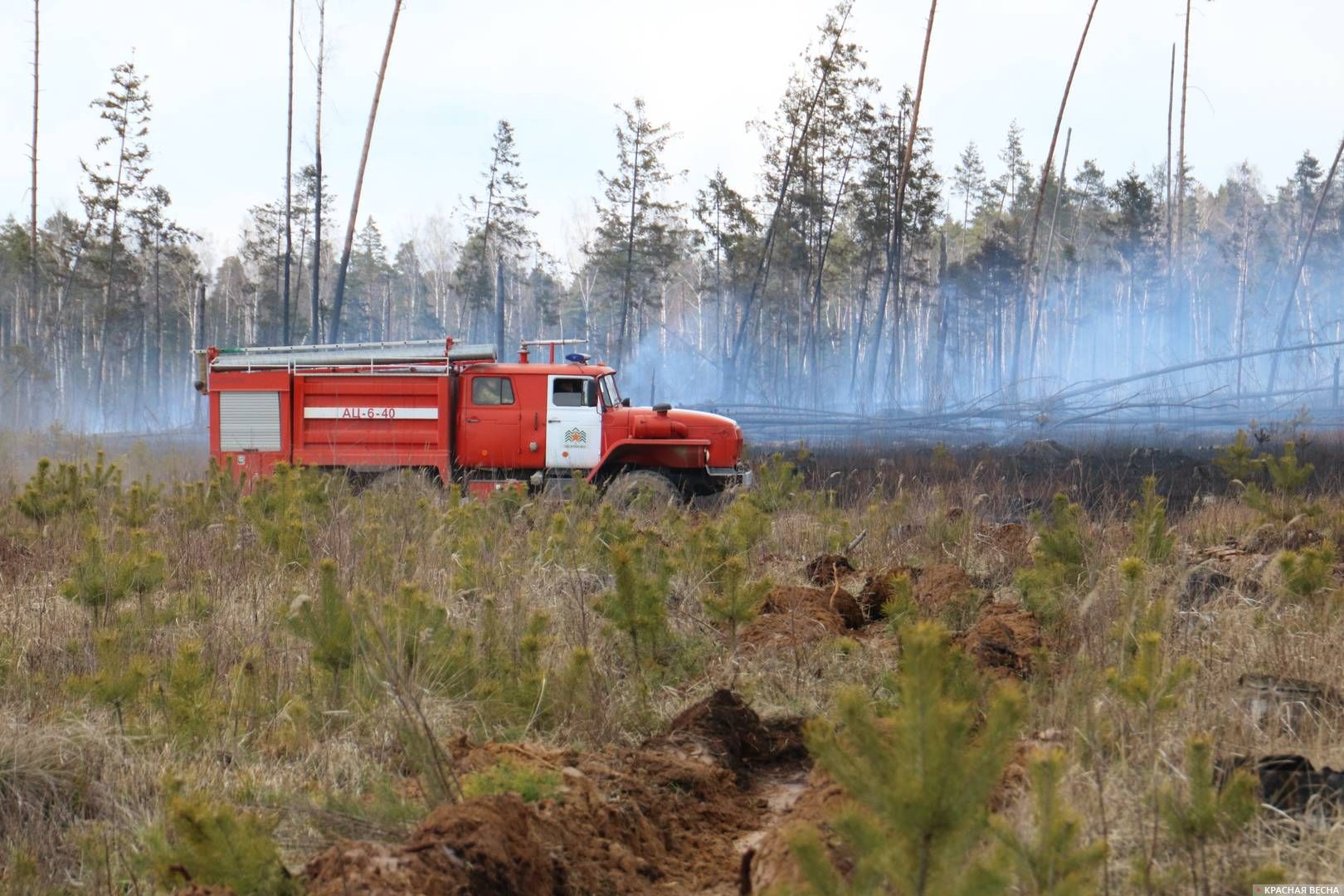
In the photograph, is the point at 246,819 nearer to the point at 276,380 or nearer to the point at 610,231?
the point at 276,380

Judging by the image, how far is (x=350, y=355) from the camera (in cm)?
1458

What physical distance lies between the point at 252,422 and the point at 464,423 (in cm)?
276

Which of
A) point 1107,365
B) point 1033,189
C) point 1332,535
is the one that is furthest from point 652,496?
point 1107,365

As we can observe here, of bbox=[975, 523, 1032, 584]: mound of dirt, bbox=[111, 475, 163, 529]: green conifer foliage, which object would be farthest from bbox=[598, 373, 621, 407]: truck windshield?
bbox=[111, 475, 163, 529]: green conifer foliage

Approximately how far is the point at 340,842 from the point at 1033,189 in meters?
59.0

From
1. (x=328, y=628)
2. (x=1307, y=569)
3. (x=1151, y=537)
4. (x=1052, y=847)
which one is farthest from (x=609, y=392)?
(x=1052, y=847)

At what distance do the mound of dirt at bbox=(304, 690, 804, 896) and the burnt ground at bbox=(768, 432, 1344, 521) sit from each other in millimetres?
6913

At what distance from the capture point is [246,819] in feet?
9.61

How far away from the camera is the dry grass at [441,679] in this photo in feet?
12.0

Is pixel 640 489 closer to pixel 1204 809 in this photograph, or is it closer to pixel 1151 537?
pixel 1151 537

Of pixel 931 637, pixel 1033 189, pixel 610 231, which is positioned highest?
pixel 1033 189

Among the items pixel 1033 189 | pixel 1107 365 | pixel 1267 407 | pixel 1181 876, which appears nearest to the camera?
pixel 1181 876

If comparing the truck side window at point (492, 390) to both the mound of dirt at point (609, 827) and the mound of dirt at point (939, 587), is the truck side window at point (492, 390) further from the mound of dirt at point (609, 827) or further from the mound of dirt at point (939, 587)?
the mound of dirt at point (609, 827)

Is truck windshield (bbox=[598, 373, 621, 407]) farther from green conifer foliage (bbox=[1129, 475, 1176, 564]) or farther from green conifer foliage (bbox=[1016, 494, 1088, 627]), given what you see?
green conifer foliage (bbox=[1129, 475, 1176, 564])
